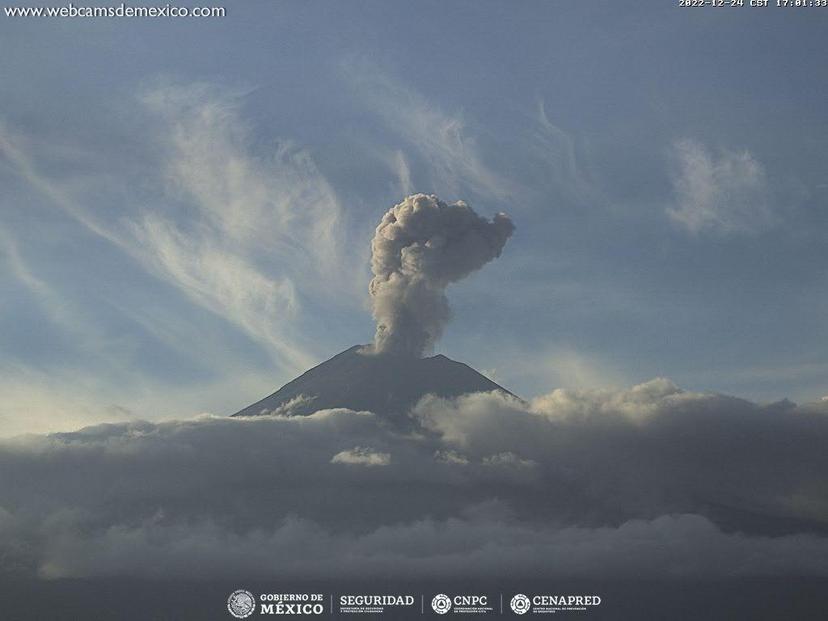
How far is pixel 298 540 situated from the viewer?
190625 mm

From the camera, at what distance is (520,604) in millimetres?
99312

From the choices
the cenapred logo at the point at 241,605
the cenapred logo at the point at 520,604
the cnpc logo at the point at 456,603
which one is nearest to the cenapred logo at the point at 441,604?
the cnpc logo at the point at 456,603

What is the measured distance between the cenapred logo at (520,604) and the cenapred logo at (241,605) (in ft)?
85.0

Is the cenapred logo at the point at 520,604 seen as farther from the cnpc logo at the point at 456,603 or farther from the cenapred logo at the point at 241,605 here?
the cenapred logo at the point at 241,605

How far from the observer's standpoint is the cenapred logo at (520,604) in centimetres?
9825

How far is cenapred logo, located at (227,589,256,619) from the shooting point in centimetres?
9700

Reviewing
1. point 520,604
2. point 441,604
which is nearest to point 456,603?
point 441,604

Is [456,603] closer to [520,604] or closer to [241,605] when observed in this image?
[520,604]

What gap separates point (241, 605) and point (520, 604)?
91.5 ft

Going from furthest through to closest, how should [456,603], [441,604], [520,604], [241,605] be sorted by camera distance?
[456,603] → [520,604] → [441,604] → [241,605]

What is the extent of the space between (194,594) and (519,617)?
109711 mm

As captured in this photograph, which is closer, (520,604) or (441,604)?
(441,604)

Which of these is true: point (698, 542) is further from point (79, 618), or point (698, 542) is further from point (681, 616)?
point (79, 618)

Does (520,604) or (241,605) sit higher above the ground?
(241,605)
